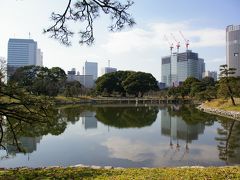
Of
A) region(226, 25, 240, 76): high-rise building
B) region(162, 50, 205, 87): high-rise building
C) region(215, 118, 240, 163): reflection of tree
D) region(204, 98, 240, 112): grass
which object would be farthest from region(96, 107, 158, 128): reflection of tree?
region(162, 50, 205, 87): high-rise building

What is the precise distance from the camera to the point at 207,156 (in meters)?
11.3

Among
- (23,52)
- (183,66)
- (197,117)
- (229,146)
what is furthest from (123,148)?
(183,66)

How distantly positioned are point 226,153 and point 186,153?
58.0 inches

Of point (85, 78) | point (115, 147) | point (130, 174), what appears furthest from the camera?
point (85, 78)

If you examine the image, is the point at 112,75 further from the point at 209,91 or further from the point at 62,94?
the point at 209,91

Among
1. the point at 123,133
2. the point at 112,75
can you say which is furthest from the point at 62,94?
the point at 123,133

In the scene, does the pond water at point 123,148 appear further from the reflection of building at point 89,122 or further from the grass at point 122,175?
the reflection of building at point 89,122

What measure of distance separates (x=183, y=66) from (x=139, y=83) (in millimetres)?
54195

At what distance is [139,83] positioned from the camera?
65.9 m

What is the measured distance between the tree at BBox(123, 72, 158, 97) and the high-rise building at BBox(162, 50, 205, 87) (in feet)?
139

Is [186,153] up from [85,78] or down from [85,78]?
down

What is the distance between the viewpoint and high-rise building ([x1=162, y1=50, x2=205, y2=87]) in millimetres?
113938

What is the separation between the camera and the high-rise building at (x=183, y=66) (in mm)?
113938

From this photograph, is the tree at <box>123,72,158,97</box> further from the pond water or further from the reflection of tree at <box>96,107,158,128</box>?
the pond water
